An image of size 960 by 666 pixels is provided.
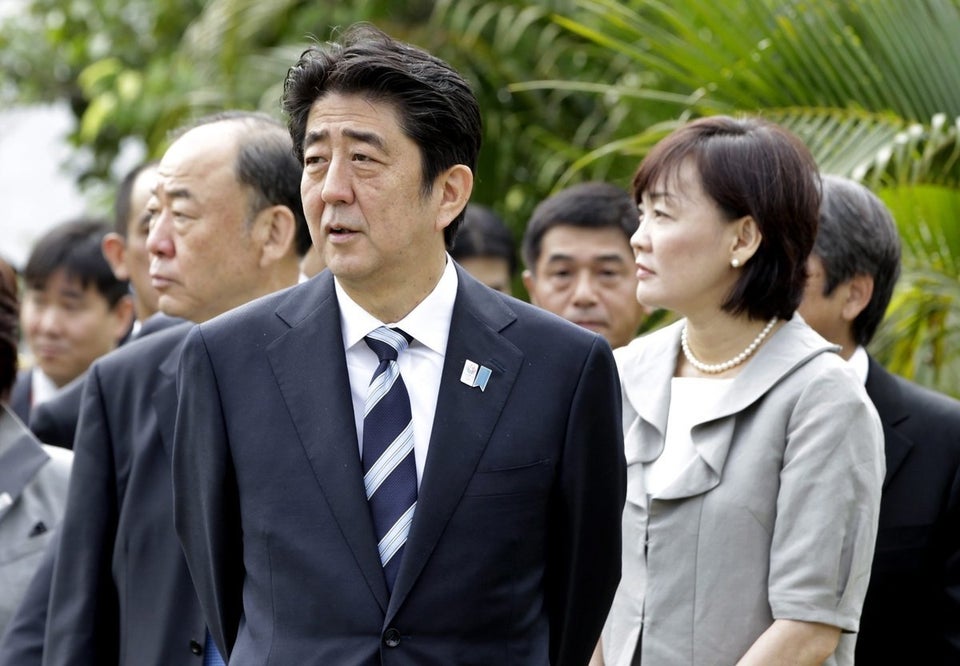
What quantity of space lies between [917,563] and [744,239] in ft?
3.37

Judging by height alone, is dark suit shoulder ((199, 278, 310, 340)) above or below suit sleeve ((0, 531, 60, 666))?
above

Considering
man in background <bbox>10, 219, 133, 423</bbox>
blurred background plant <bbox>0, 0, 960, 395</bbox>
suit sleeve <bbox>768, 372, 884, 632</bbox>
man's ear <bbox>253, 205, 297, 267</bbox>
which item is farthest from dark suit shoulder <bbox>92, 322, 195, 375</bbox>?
man in background <bbox>10, 219, 133, 423</bbox>

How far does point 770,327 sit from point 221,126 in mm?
1570

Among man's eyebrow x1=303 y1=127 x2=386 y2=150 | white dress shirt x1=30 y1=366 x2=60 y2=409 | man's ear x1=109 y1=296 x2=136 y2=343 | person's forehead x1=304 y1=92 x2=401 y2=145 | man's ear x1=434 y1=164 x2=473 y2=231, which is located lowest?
white dress shirt x1=30 y1=366 x2=60 y2=409

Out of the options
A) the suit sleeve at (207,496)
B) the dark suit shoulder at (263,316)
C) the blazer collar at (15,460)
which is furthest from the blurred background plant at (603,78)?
the suit sleeve at (207,496)

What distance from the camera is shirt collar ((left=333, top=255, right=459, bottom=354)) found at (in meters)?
3.05

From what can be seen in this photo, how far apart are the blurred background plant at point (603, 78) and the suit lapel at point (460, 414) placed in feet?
7.29

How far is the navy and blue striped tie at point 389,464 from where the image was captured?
114 inches

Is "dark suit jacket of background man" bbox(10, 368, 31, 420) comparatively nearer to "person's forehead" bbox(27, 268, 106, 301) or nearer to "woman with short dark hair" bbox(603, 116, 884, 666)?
"person's forehead" bbox(27, 268, 106, 301)

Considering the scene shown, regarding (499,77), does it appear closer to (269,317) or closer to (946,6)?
(946,6)

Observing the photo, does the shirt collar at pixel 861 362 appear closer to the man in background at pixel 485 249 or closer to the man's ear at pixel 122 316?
the man in background at pixel 485 249

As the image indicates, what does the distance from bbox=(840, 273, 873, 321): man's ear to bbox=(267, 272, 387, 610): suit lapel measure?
1.80 m

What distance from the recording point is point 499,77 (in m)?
8.82

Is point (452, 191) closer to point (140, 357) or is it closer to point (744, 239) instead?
point (744, 239)
